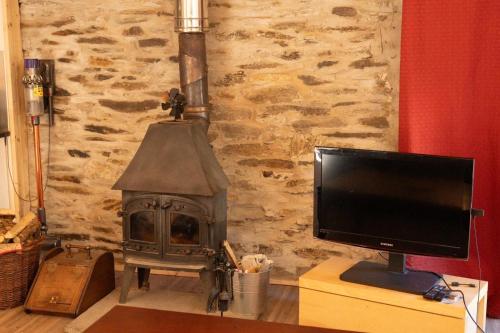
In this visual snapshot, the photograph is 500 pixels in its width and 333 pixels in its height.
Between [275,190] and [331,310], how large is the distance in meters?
1.22

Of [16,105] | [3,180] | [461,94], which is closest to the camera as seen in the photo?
[461,94]

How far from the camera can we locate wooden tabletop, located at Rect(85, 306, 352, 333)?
2.51 metres

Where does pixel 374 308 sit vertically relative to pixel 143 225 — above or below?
below

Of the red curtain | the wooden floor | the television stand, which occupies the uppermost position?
the red curtain

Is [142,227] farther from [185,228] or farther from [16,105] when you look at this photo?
[16,105]

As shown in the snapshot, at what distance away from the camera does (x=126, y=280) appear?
3.77 metres

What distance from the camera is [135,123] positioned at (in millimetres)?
4375

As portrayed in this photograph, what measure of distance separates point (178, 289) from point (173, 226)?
592 millimetres

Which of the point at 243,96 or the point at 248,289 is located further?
the point at 243,96

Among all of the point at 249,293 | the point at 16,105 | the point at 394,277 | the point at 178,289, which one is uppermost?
the point at 16,105

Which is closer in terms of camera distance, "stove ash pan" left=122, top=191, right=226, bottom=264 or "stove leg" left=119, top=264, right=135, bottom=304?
"stove ash pan" left=122, top=191, right=226, bottom=264

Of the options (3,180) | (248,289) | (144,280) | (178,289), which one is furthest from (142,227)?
(3,180)

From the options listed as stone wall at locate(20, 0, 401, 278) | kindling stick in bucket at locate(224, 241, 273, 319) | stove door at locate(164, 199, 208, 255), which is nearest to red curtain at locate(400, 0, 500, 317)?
stone wall at locate(20, 0, 401, 278)

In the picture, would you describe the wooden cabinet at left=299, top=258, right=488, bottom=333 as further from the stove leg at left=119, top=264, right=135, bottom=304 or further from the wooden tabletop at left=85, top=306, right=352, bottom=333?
the stove leg at left=119, top=264, right=135, bottom=304
